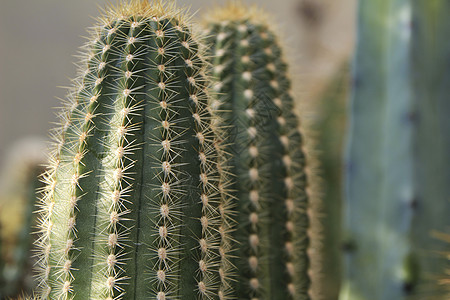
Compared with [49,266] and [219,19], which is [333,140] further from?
[49,266]

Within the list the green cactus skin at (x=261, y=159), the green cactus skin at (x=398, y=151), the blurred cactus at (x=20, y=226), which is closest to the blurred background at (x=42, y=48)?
the blurred cactus at (x=20, y=226)

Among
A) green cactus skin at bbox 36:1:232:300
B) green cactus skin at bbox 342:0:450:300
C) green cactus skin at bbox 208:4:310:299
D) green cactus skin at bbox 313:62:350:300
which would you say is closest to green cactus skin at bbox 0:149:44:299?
green cactus skin at bbox 36:1:232:300

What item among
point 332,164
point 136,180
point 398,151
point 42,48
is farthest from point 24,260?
point 42,48

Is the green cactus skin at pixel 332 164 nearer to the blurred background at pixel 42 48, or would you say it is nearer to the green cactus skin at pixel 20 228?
the blurred background at pixel 42 48

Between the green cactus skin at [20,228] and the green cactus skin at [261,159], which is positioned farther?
the green cactus skin at [20,228]

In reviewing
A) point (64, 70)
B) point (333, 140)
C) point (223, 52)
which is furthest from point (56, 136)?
point (64, 70)

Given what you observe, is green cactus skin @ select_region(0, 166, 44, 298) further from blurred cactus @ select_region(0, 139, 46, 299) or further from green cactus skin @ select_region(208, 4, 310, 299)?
green cactus skin @ select_region(208, 4, 310, 299)

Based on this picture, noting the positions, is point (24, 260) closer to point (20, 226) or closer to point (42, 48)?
point (20, 226)
